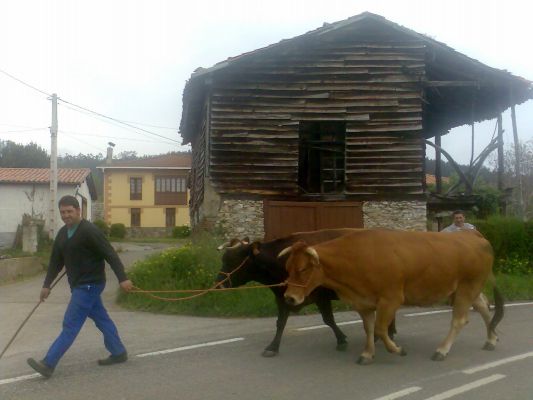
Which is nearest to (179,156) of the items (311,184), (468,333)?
(311,184)

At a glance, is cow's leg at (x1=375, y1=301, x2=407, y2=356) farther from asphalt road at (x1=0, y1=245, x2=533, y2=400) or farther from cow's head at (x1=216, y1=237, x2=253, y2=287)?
cow's head at (x1=216, y1=237, x2=253, y2=287)

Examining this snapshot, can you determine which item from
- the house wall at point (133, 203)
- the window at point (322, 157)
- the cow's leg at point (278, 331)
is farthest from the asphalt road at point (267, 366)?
the house wall at point (133, 203)

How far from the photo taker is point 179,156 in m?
62.4

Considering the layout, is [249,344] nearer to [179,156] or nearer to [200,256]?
[200,256]

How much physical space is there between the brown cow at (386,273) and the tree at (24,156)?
62.9m

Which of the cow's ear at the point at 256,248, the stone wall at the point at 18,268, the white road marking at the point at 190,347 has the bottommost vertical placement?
the stone wall at the point at 18,268

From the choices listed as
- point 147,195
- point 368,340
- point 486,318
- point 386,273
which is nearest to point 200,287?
point 368,340

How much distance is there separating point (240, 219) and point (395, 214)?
4303 millimetres

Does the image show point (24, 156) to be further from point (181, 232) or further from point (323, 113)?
point (323, 113)

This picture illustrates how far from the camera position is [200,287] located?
1307 centimetres

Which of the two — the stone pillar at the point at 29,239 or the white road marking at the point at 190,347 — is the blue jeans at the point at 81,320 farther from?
the stone pillar at the point at 29,239

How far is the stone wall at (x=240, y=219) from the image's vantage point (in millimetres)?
16984

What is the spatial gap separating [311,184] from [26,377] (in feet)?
47.0

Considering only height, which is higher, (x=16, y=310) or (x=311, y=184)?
(x=311, y=184)
